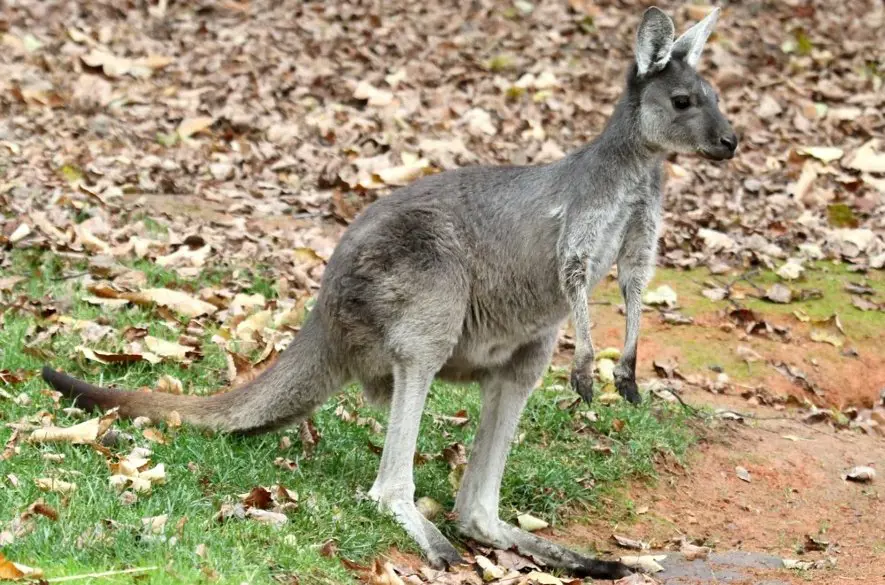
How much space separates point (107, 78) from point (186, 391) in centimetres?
573

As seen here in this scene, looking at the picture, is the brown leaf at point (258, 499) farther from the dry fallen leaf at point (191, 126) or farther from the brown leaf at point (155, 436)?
the dry fallen leaf at point (191, 126)

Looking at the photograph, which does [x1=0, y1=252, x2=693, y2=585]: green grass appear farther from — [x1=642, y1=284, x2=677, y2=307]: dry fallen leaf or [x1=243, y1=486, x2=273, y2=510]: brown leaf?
[x1=642, y1=284, x2=677, y2=307]: dry fallen leaf

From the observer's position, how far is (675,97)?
17.0 feet

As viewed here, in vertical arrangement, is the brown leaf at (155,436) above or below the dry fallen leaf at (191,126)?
below

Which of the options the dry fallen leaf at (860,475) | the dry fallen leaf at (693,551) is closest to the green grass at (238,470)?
the dry fallen leaf at (693,551)

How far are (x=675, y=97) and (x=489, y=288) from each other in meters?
1.12

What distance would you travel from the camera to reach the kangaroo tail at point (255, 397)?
207 inches

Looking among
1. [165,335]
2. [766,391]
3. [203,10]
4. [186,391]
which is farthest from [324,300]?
[203,10]

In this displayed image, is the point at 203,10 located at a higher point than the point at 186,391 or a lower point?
higher

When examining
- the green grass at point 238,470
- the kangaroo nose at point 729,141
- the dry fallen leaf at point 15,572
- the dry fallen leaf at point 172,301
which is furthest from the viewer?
the dry fallen leaf at point 172,301

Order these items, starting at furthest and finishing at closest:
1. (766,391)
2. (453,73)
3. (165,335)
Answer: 1. (453,73)
2. (766,391)
3. (165,335)

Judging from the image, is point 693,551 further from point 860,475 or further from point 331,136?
point 331,136

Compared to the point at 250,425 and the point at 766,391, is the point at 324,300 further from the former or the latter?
the point at 766,391

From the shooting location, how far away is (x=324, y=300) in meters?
5.24
